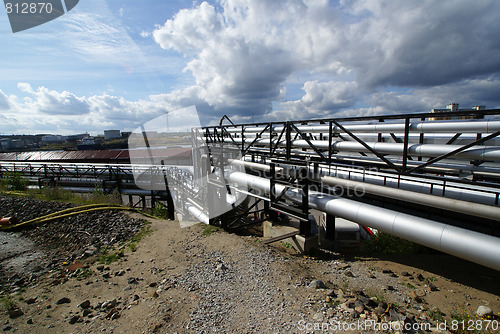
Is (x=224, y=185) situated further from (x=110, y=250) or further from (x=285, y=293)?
(x=285, y=293)

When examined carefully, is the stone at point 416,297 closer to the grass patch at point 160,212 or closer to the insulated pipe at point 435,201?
the insulated pipe at point 435,201

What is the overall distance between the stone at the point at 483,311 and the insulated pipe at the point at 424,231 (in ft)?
3.09

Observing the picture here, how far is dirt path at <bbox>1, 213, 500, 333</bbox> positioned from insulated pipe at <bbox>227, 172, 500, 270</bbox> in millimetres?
1236

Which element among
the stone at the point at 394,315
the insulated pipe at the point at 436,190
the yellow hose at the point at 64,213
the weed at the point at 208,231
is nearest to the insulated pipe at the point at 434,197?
the insulated pipe at the point at 436,190

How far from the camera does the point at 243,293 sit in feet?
17.6

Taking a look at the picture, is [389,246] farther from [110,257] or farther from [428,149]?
[110,257]

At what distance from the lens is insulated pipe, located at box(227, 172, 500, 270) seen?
4.37 m

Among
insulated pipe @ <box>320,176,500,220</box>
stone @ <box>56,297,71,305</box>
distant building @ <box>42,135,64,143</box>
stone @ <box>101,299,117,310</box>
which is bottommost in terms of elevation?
stone @ <box>56,297,71,305</box>

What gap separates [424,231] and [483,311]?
1.66m

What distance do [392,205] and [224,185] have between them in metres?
7.23

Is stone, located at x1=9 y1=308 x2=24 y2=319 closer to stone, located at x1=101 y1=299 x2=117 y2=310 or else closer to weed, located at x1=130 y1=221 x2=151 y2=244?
stone, located at x1=101 y1=299 x2=117 y2=310

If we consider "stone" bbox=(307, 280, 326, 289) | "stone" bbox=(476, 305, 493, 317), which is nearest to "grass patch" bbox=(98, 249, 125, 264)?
"stone" bbox=(307, 280, 326, 289)

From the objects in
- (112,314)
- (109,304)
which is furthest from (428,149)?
(109,304)

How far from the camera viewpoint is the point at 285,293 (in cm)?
520
